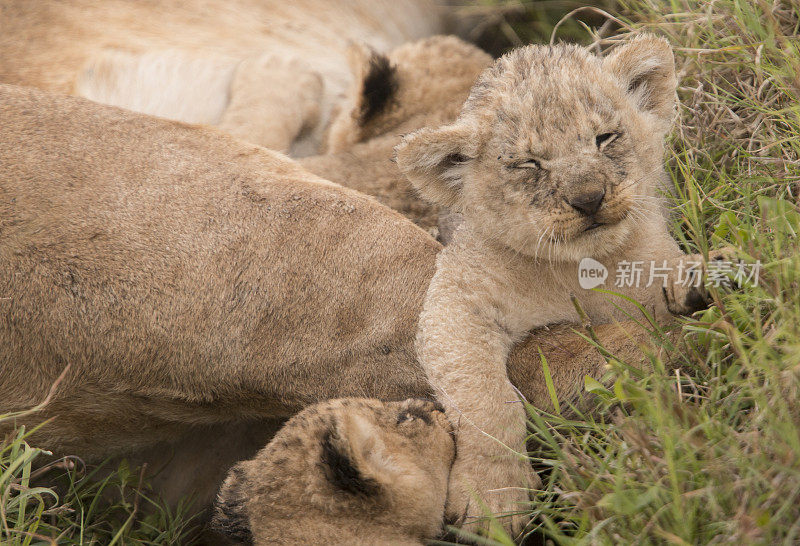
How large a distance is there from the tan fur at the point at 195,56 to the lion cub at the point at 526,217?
5.02 feet

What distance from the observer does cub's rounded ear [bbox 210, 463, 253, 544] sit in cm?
229

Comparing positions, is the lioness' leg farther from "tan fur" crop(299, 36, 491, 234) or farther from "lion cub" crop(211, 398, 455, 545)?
"lion cub" crop(211, 398, 455, 545)

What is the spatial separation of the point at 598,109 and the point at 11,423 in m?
2.07

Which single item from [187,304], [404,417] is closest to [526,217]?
[404,417]

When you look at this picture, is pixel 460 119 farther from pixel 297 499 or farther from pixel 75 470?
pixel 75 470

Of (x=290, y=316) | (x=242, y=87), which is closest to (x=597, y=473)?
(x=290, y=316)

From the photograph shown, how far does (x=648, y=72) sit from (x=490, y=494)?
4.93ft

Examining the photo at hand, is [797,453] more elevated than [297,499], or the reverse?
[797,453]

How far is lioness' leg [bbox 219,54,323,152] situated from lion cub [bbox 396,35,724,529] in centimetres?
141

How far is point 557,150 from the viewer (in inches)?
97.3

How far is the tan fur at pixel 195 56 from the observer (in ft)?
12.9

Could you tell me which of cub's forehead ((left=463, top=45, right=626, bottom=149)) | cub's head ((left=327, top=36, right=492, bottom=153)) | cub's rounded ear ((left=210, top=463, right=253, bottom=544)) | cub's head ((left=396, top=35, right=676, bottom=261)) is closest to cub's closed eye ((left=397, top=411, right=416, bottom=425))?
cub's rounded ear ((left=210, top=463, right=253, bottom=544))

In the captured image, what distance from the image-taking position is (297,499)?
7.40 feet

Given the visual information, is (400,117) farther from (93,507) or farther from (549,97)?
(93,507)
